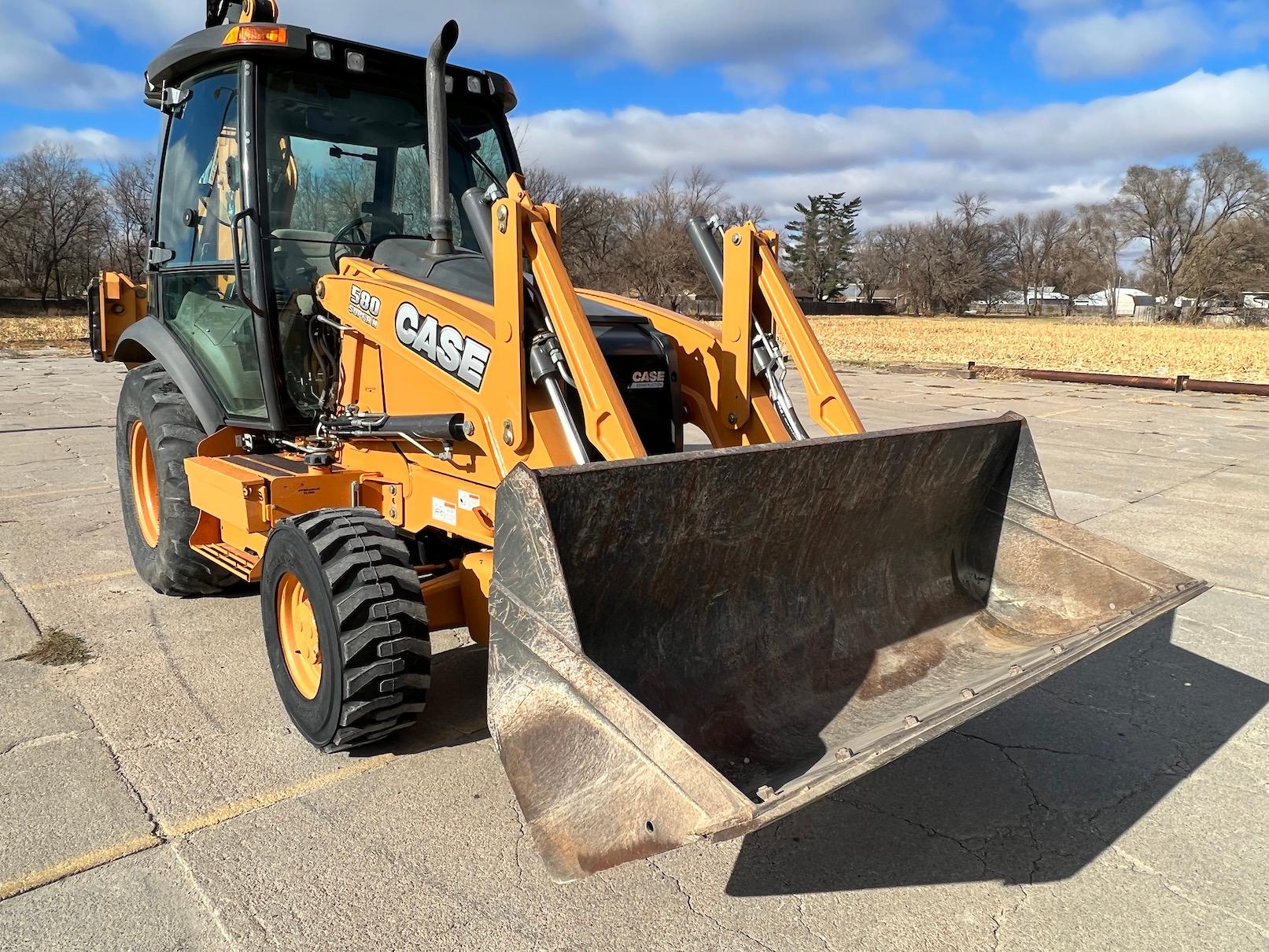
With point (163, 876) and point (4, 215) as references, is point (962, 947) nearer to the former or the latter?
point (163, 876)

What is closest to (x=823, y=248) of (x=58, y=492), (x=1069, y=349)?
(x=1069, y=349)

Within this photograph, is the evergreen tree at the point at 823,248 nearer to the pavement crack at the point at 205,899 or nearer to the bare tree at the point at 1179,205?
the bare tree at the point at 1179,205

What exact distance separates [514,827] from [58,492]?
6.53 metres

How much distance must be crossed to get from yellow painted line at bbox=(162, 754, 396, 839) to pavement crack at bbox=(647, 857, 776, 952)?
3.79 ft

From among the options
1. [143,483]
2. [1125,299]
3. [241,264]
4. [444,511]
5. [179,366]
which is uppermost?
[1125,299]

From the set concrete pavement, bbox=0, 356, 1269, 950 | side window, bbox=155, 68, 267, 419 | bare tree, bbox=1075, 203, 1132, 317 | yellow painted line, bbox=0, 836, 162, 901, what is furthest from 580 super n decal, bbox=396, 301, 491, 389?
bare tree, bbox=1075, 203, 1132, 317

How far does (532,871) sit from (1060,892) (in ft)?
5.11

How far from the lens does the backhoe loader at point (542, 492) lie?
2572 millimetres

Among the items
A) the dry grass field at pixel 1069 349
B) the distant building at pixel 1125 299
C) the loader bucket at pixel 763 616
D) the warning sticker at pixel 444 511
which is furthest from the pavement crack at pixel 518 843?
the distant building at pixel 1125 299

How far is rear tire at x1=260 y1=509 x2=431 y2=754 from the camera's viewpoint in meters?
3.16

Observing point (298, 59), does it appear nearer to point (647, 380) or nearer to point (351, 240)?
point (351, 240)

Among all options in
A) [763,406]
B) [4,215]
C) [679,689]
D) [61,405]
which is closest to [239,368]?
[763,406]

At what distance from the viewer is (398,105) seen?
15.2ft

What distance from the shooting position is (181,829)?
119 inches
